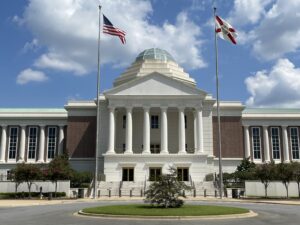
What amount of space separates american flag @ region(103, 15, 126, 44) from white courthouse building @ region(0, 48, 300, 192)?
637 inches

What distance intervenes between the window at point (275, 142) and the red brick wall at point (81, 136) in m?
31.2

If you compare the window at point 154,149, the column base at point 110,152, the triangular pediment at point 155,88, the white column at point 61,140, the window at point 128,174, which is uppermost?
the triangular pediment at point 155,88

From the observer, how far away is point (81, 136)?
63875 millimetres

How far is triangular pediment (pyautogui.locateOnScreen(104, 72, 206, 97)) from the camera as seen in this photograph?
59.4m

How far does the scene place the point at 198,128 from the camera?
5853cm

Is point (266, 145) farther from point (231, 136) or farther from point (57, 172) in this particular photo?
point (57, 172)

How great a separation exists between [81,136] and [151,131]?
11536mm

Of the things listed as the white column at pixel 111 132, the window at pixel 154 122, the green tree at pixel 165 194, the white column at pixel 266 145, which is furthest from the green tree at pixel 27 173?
the white column at pixel 266 145

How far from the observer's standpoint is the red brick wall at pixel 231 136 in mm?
63594

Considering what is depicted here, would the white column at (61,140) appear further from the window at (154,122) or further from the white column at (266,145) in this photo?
the white column at (266,145)

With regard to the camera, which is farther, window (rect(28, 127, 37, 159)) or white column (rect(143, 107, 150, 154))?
window (rect(28, 127, 37, 159))

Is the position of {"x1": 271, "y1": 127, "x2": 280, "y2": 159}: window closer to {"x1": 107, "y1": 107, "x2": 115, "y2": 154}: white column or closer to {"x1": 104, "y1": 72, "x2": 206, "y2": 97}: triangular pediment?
{"x1": 104, "y1": 72, "x2": 206, "y2": 97}: triangular pediment

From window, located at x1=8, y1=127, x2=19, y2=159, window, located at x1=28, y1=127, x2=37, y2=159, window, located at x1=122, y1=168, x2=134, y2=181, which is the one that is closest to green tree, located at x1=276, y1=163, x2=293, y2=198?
window, located at x1=122, y1=168, x2=134, y2=181

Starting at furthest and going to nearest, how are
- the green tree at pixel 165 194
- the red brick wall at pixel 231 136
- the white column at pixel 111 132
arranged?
the red brick wall at pixel 231 136 → the white column at pixel 111 132 → the green tree at pixel 165 194
